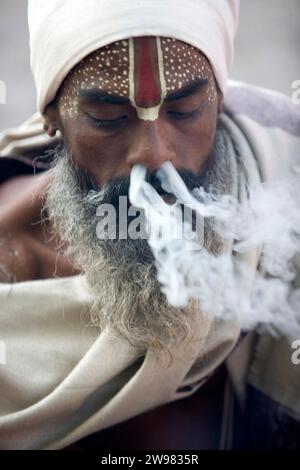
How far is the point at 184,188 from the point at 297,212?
0.27 m

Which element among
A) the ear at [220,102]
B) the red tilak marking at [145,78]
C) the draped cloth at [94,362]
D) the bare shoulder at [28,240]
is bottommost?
the draped cloth at [94,362]

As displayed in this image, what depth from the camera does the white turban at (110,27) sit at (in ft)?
4.69

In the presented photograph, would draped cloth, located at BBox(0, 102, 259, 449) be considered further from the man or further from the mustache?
the mustache

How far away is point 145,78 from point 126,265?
0.37m

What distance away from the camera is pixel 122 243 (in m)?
1.56

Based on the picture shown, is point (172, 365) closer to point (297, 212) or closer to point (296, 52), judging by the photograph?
point (297, 212)

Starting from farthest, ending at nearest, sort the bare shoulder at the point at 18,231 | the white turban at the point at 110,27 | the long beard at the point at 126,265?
the bare shoulder at the point at 18,231, the long beard at the point at 126,265, the white turban at the point at 110,27

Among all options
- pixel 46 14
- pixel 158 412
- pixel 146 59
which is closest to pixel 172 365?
pixel 158 412

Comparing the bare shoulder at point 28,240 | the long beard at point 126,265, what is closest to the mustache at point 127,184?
the long beard at point 126,265

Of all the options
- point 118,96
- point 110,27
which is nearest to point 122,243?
point 118,96

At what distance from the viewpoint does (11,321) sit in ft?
5.45

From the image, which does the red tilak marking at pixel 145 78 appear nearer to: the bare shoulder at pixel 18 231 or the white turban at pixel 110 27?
the white turban at pixel 110 27

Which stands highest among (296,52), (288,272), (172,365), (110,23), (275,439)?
(110,23)

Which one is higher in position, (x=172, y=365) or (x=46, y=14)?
(x=46, y=14)
